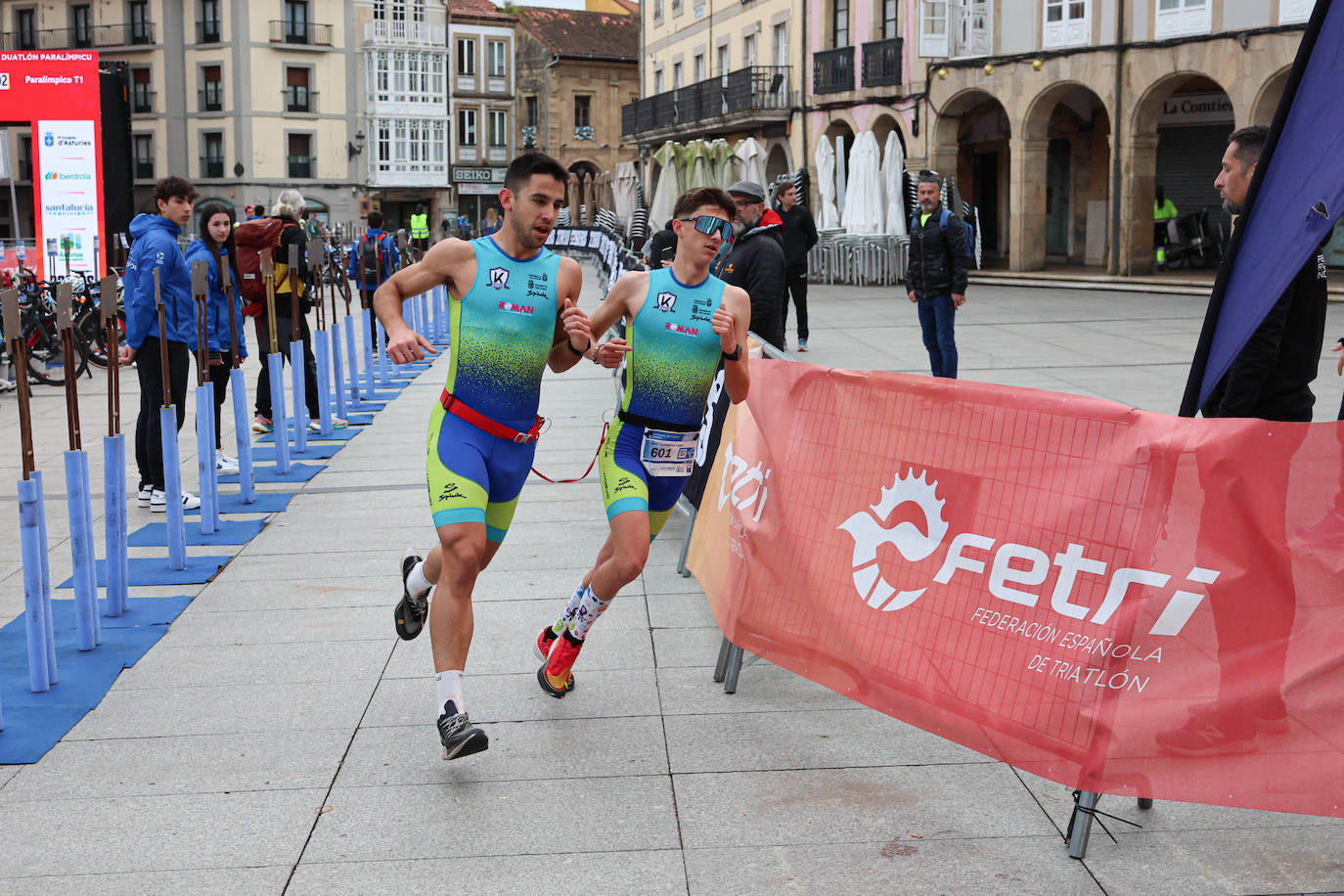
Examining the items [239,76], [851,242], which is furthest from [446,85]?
[851,242]

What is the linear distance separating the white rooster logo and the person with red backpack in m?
7.12

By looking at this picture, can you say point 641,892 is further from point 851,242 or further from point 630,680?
point 851,242

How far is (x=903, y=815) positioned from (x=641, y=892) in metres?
0.88

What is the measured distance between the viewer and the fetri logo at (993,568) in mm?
3676

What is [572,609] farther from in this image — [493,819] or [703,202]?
[703,202]

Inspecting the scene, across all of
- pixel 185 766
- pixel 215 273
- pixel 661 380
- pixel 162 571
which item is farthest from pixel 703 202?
pixel 215 273

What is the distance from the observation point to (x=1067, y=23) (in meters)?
30.4

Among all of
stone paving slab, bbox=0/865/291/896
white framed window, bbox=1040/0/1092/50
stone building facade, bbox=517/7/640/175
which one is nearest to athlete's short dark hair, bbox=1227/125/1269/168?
stone paving slab, bbox=0/865/291/896

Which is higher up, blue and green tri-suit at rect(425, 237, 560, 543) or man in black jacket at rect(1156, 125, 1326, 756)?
blue and green tri-suit at rect(425, 237, 560, 543)

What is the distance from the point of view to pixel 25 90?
2384 centimetres

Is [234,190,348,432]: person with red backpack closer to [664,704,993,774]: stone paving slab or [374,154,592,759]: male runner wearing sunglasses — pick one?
[374,154,592,759]: male runner wearing sunglasses

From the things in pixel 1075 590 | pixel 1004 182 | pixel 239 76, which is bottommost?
pixel 1075 590

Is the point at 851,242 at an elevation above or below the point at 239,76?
below

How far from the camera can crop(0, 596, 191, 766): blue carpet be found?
4797mm
